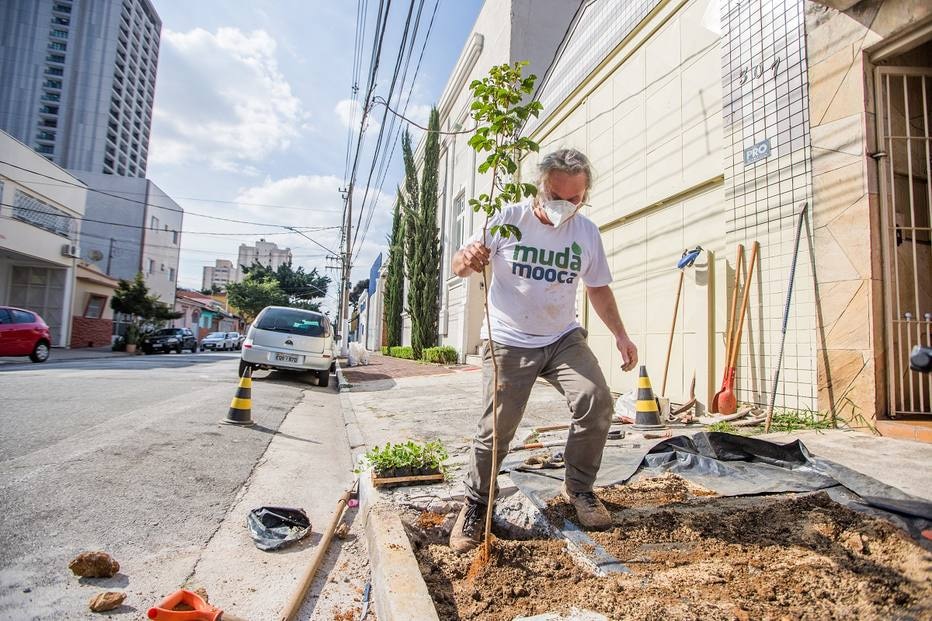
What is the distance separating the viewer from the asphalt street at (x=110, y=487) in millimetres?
1877

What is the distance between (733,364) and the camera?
16.5 ft

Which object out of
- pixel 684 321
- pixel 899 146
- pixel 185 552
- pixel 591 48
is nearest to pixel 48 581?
pixel 185 552

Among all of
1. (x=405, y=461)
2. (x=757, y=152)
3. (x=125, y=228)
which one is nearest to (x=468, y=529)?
(x=405, y=461)

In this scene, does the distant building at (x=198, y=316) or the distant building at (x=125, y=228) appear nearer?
the distant building at (x=125, y=228)

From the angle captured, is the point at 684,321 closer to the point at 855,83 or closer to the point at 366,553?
the point at 855,83

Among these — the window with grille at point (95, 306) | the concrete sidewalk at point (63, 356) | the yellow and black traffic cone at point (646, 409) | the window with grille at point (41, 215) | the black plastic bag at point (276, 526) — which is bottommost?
the black plastic bag at point (276, 526)

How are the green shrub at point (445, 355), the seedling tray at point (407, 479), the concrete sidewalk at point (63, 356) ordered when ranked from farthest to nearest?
1. the green shrub at point (445, 355)
2. the concrete sidewalk at point (63, 356)
3. the seedling tray at point (407, 479)

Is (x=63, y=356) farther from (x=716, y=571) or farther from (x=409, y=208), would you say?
(x=716, y=571)

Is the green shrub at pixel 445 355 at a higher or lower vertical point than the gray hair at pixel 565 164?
lower

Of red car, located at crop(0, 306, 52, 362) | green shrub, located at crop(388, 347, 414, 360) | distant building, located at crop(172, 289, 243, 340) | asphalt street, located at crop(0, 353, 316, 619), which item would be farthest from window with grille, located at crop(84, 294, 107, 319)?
asphalt street, located at crop(0, 353, 316, 619)

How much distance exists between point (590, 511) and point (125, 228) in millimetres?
41751

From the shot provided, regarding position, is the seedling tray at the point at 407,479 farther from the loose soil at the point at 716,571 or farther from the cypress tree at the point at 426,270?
the cypress tree at the point at 426,270

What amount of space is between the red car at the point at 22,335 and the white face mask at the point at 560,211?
15769 millimetres

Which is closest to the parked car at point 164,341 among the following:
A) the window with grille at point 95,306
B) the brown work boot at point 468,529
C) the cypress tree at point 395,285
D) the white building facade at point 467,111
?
the window with grille at point 95,306
